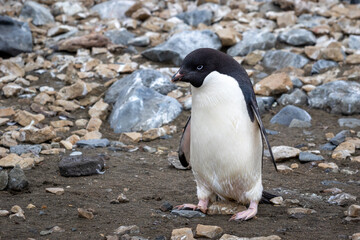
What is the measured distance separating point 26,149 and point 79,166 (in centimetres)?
86

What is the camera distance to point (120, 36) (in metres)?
8.55

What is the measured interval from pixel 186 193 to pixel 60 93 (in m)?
3.22

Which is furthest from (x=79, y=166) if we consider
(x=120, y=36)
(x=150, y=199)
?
(x=120, y=36)

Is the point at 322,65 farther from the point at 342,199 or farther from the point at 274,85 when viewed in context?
the point at 342,199

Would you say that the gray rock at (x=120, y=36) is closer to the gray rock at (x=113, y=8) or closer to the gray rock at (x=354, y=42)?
the gray rock at (x=113, y=8)

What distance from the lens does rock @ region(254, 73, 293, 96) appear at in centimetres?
656

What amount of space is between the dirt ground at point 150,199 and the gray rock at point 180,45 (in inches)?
90.8

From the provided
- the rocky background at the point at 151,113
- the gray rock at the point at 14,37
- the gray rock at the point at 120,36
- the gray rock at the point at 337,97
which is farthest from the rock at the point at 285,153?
the gray rock at the point at 14,37

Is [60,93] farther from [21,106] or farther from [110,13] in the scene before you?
[110,13]

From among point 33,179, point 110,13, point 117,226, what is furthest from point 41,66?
point 117,226

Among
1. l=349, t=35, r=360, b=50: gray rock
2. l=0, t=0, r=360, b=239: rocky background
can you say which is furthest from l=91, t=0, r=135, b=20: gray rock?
l=349, t=35, r=360, b=50: gray rock

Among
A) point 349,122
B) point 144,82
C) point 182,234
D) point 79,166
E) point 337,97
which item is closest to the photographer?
point 182,234

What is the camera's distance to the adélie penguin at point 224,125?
139 inches

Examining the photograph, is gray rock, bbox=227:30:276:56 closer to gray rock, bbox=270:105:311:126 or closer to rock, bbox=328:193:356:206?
gray rock, bbox=270:105:311:126
